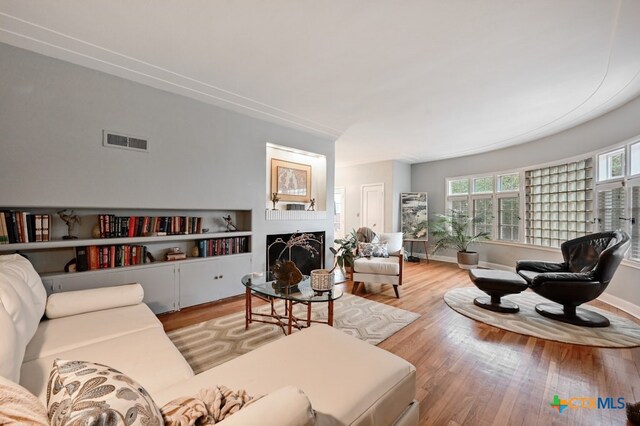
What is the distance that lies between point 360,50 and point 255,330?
9.49 ft

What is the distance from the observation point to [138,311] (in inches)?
83.2

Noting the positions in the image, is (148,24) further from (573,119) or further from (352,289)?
(573,119)

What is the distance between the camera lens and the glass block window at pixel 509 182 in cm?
547

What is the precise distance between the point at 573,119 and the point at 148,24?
5607 mm

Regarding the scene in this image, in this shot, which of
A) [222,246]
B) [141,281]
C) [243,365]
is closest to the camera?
[243,365]

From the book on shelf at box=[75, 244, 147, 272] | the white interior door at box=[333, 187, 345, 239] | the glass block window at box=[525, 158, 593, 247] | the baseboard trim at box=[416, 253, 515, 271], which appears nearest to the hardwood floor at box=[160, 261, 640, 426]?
the book on shelf at box=[75, 244, 147, 272]

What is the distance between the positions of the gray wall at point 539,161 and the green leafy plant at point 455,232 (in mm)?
358

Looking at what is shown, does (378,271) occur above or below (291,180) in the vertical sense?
below

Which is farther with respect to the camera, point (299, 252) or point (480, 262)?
point (480, 262)

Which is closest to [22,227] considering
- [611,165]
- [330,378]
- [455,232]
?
[330,378]

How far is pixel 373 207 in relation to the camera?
7.09 meters

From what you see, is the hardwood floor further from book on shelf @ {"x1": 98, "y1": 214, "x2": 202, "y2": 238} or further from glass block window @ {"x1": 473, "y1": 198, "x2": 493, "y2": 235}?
glass block window @ {"x1": 473, "y1": 198, "x2": 493, "y2": 235}

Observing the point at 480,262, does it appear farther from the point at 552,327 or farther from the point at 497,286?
the point at 552,327

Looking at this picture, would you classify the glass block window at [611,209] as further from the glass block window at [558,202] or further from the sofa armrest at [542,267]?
the sofa armrest at [542,267]
